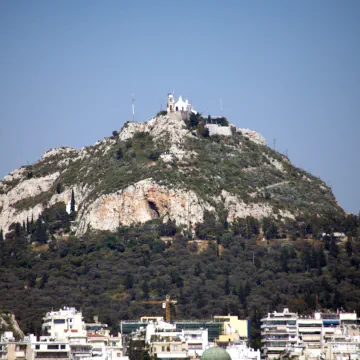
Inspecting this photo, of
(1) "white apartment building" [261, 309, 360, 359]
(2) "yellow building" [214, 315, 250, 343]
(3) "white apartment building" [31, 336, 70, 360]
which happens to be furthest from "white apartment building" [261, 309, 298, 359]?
(3) "white apartment building" [31, 336, 70, 360]

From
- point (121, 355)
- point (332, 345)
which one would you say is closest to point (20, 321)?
point (121, 355)

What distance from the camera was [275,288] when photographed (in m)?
199

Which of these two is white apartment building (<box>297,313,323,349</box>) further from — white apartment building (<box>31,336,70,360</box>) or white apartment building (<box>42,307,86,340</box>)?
white apartment building (<box>31,336,70,360</box>)

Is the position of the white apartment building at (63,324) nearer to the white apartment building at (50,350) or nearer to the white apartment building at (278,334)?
the white apartment building at (50,350)

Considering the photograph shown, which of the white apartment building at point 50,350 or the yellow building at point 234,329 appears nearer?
the white apartment building at point 50,350

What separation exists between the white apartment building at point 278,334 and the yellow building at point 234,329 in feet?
22.6

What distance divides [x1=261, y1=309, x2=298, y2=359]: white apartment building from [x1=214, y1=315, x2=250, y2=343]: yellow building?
688 centimetres

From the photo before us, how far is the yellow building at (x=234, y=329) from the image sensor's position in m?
170

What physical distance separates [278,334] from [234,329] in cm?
1601

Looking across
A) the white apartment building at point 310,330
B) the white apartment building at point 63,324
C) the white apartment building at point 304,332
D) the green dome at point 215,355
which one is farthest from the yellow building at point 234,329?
the green dome at point 215,355

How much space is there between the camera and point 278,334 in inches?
6250

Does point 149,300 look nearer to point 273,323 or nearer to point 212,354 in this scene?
point 273,323

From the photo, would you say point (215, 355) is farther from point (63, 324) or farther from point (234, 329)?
point (234, 329)

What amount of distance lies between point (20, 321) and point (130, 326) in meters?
14.1
